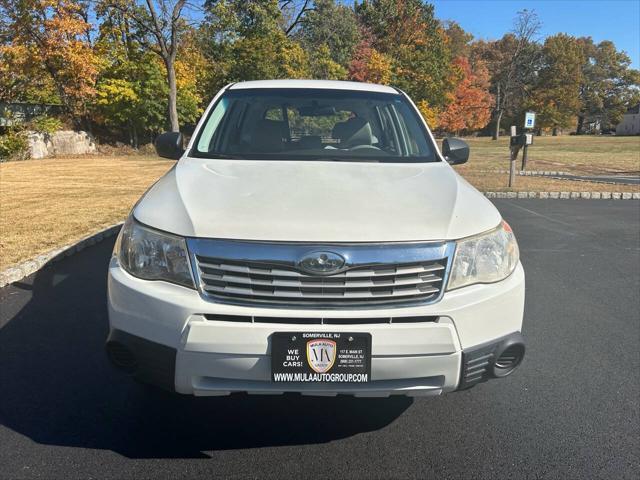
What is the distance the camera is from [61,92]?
25.2 metres

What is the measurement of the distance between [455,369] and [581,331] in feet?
7.34

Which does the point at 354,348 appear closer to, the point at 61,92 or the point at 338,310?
the point at 338,310

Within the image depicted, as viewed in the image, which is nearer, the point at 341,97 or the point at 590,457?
the point at 590,457

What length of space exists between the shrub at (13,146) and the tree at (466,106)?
38.0 metres

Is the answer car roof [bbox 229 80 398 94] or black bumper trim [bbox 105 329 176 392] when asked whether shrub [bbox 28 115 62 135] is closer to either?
car roof [bbox 229 80 398 94]

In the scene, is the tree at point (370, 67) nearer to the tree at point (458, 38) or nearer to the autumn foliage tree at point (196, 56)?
the autumn foliage tree at point (196, 56)

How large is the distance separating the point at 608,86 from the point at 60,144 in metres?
81.2

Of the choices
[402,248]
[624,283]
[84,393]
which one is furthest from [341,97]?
[624,283]

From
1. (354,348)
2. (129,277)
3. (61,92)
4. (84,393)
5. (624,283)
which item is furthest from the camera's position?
(61,92)

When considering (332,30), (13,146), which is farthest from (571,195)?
(332,30)

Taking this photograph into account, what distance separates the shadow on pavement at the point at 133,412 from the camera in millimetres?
2488

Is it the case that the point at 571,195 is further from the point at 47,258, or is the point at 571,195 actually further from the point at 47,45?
the point at 47,45

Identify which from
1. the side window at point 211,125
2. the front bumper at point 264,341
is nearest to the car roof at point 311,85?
the side window at point 211,125

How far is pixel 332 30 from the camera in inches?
1503
